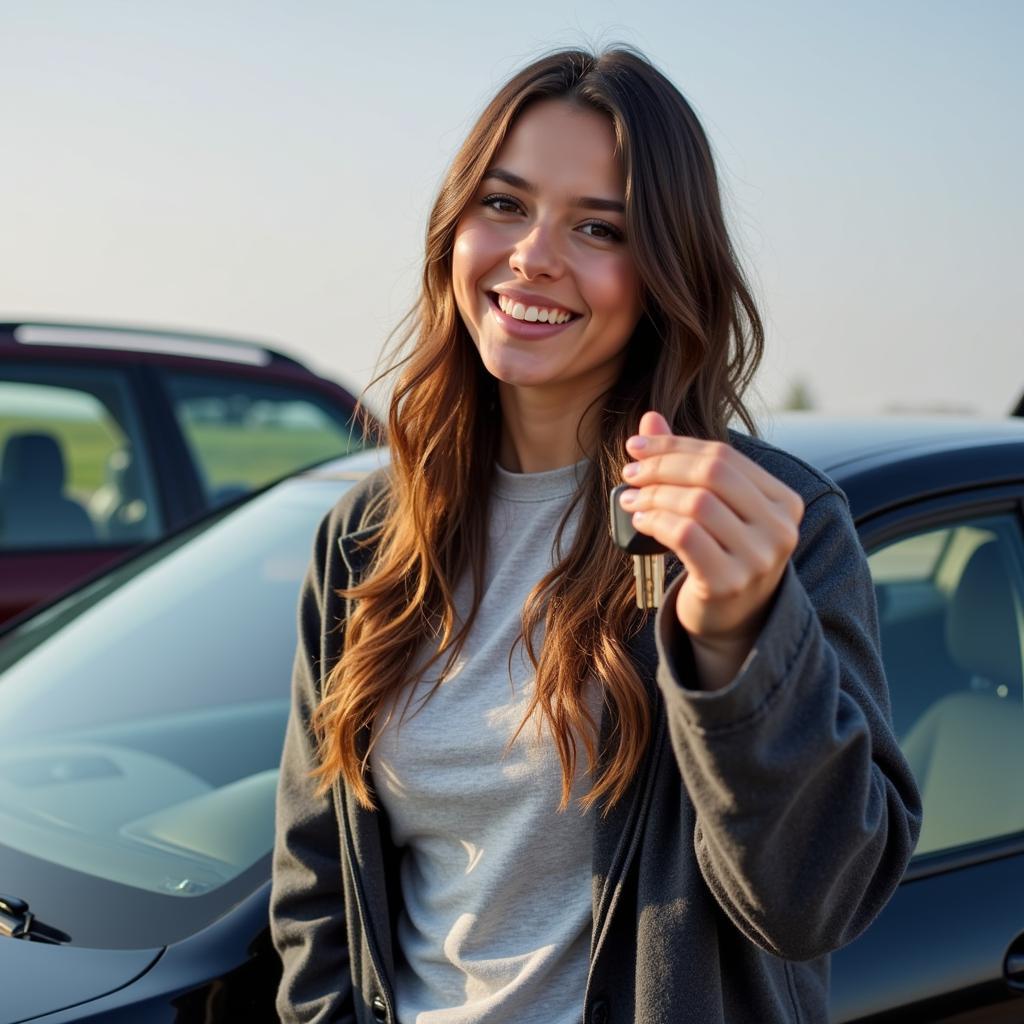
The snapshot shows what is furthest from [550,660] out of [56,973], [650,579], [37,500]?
[37,500]

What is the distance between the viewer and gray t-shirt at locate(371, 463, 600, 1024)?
5.54 feet

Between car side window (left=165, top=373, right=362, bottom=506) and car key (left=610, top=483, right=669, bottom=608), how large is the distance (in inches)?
126

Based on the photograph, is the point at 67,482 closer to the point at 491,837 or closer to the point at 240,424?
the point at 240,424

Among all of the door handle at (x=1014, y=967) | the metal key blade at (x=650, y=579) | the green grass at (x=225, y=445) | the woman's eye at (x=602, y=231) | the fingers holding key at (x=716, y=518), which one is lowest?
the green grass at (x=225, y=445)

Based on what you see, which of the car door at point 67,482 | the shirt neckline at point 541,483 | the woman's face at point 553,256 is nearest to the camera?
the woman's face at point 553,256

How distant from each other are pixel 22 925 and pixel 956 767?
5.09 ft

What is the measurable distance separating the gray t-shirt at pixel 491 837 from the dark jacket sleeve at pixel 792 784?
0.27 m

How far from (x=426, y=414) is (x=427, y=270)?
21cm

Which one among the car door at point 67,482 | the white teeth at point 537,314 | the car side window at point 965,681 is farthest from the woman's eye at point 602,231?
the car door at point 67,482

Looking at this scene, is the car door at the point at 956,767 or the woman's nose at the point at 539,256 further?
the car door at the point at 956,767

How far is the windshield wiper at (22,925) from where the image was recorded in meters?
1.87

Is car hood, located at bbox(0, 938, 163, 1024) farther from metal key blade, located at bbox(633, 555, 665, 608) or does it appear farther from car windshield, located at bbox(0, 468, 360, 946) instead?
metal key blade, located at bbox(633, 555, 665, 608)

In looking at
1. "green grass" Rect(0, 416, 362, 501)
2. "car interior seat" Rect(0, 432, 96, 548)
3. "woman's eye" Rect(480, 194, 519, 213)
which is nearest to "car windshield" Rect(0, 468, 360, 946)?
"woman's eye" Rect(480, 194, 519, 213)

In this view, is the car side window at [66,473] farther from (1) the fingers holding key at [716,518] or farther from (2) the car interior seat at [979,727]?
(1) the fingers holding key at [716,518]
